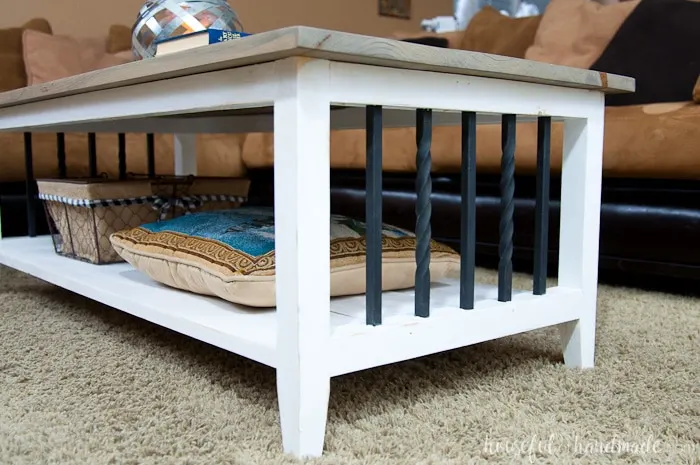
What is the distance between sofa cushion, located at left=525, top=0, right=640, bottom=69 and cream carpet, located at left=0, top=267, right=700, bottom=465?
1076mm

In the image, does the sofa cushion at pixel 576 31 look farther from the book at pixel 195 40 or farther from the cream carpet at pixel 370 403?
the book at pixel 195 40

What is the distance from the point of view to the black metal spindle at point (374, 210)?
74 cm

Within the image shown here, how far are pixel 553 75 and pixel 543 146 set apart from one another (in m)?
0.11

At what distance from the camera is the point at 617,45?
1.89 metres

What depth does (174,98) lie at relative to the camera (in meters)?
0.82

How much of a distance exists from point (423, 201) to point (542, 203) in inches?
8.8

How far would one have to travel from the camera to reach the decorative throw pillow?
0.88 metres

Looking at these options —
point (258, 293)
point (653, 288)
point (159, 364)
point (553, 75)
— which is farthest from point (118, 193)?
point (653, 288)

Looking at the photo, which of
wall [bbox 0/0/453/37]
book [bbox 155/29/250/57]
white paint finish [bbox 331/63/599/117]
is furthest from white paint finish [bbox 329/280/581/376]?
wall [bbox 0/0/453/37]

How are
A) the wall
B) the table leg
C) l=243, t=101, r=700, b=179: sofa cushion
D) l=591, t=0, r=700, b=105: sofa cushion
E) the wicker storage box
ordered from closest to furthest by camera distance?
the table leg, the wicker storage box, l=243, t=101, r=700, b=179: sofa cushion, l=591, t=0, r=700, b=105: sofa cushion, the wall

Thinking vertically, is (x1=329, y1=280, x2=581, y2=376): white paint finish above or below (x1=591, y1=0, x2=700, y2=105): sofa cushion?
below

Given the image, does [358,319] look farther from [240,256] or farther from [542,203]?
Answer: [542,203]

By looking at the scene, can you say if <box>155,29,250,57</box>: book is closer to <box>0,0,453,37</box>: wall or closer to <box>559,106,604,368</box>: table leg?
<box>559,106,604,368</box>: table leg

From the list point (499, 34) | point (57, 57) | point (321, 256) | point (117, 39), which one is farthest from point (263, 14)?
point (321, 256)
